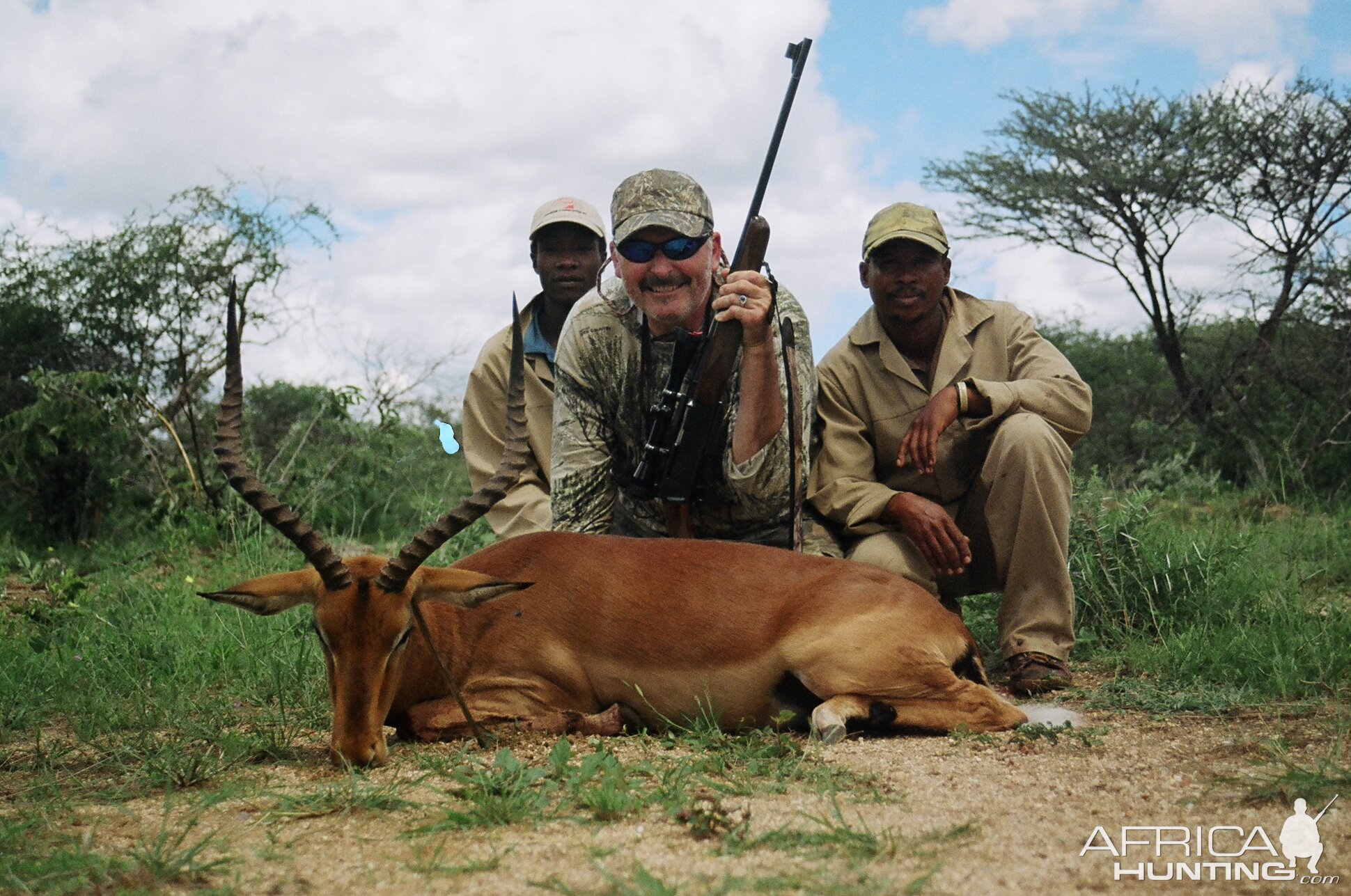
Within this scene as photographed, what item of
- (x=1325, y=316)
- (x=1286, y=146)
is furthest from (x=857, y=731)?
A: (x=1286, y=146)

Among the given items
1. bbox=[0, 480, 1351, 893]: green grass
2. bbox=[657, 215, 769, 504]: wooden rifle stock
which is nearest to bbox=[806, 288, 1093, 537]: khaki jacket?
bbox=[657, 215, 769, 504]: wooden rifle stock

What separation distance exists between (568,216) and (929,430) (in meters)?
2.73

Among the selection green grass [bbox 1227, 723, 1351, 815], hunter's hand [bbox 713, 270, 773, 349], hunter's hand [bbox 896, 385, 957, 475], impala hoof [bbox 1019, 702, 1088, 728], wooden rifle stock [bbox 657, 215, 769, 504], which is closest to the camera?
green grass [bbox 1227, 723, 1351, 815]

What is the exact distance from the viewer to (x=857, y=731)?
14.3 feet

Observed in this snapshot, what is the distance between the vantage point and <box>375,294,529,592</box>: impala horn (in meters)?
4.07

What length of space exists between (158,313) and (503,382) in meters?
4.88

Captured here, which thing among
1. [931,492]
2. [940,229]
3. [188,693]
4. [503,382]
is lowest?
[188,693]

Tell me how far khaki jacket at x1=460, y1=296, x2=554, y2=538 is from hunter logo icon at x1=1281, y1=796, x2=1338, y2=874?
167 inches

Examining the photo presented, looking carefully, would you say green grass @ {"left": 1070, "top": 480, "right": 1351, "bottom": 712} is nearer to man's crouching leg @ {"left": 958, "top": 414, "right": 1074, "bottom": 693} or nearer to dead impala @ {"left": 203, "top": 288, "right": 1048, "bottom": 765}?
man's crouching leg @ {"left": 958, "top": 414, "right": 1074, "bottom": 693}

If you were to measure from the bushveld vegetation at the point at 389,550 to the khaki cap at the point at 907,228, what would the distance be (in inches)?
67.5

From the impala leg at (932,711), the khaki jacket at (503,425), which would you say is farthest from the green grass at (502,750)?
the khaki jacket at (503,425)

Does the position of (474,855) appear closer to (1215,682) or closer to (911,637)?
(911,637)

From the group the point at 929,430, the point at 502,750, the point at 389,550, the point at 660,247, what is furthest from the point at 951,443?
the point at 389,550

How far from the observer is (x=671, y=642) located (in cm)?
447
